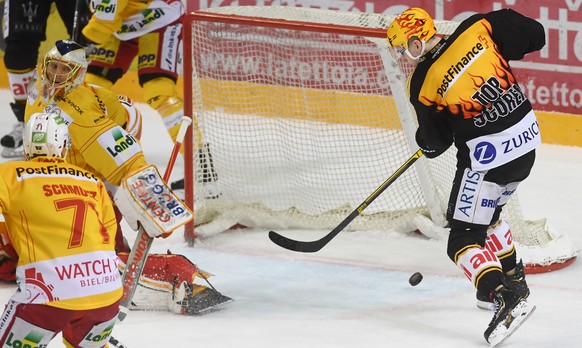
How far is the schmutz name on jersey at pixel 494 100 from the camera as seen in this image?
460cm

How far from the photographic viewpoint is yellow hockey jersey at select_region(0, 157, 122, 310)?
371 cm

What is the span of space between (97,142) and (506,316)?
1.51 metres

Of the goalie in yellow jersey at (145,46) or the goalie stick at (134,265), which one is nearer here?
the goalie stick at (134,265)

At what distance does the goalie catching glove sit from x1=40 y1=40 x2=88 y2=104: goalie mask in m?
0.51

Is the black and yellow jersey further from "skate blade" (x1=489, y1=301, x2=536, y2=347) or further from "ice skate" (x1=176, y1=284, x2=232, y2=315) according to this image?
"ice skate" (x1=176, y1=284, x2=232, y2=315)

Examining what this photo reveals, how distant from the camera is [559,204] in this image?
6.42 m

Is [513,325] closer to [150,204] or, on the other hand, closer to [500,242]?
[500,242]

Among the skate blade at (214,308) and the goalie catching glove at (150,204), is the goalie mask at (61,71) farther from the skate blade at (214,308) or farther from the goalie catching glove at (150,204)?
the skate blade at (214,308)

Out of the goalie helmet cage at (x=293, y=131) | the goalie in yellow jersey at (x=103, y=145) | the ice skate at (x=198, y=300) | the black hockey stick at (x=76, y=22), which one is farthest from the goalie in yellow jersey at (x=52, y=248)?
the black hockey stick at (x=76, y=22)

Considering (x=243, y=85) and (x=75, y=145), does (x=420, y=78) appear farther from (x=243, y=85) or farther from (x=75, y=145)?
(x=243, y=85)

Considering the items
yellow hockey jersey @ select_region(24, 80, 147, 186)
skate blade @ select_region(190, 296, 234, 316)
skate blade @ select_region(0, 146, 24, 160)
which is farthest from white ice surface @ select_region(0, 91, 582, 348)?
skate blade @ select_region(0, 146, 24, 160)

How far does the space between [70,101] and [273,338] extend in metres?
1.10

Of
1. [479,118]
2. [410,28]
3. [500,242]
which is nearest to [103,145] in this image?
[410,28]

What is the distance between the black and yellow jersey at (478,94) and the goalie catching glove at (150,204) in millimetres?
880
